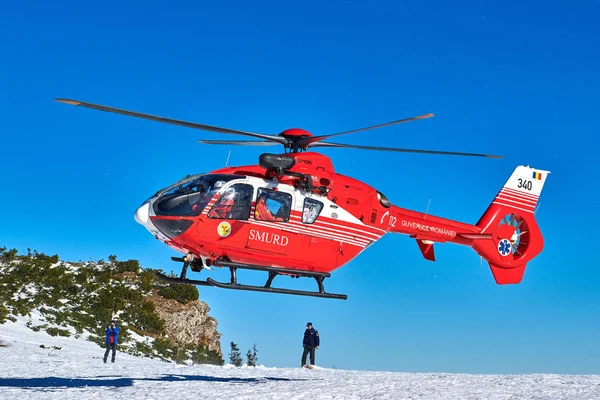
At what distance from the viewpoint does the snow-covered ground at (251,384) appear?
48.3ft

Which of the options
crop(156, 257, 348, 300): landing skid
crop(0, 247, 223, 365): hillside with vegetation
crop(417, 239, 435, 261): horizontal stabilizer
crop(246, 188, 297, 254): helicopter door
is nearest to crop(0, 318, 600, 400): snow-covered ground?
crop(156, 257, 348, 300): landing skid

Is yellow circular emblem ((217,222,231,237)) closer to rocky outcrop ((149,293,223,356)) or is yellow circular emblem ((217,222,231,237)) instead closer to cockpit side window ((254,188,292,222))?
cockpit side window ((254,188,292,222))

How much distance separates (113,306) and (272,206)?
26320mm

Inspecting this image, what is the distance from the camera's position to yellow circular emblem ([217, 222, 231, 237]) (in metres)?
15.7

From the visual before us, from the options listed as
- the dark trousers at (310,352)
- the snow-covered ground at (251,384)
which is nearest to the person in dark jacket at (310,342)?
the dark trousers at (310,352)

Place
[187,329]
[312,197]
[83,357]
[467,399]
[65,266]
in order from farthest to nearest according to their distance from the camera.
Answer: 1. [65,266]
2. [187,329]
3. [83,357]
4. [312,197]
5. [467,399]

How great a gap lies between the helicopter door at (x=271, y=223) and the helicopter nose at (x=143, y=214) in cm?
258

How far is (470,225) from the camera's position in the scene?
21016 millimetres

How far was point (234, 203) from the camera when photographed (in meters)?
15.7

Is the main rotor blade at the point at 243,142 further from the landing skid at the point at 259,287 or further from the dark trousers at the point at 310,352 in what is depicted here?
the dark trousers at the point at 310,352

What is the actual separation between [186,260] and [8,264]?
3181 cm

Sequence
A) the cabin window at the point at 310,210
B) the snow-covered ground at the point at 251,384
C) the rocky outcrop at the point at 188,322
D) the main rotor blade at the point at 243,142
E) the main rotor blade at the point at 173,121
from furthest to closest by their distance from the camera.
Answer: the rocky outcrop at the point at 188,322
the main rotor blade at the point at 243,142
the cabin window at the point at 310,210
the snow-covered ground at the point at 251,384
the main rotor blade at the point at 173,121

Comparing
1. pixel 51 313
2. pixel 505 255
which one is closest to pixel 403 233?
pixel 505 255

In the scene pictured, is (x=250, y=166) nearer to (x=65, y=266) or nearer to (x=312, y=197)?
(x=312, y=197)
